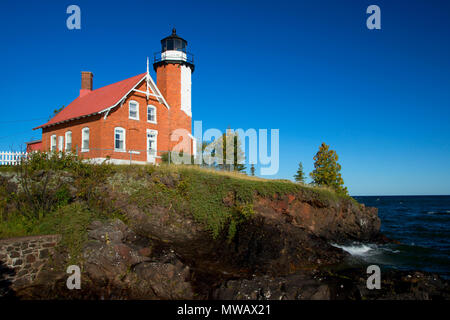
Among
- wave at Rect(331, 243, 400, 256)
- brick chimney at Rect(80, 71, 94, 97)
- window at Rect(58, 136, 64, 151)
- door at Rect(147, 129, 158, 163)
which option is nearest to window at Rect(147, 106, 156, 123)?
door at Rect(147, 129, 158, 163)

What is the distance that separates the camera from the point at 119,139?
22.2m

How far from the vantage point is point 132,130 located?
2291 cm

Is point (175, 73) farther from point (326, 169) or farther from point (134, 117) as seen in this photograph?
point (326, 169)

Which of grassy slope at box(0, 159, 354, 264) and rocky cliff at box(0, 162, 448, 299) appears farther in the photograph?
grassy slope at box(0, 159, 354, 264)

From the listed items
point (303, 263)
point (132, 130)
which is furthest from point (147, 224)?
point (132, 130)

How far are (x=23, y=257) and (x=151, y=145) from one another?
1619 centimetres

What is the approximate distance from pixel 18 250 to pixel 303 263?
415 inches

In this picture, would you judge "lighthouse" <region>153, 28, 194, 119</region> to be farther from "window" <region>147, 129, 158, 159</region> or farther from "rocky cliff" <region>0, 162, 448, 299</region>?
"rocky cliff" <region>0, 162, 448, 299</region>

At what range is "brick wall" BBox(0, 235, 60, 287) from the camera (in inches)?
337

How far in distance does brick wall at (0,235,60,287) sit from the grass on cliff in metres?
0.66

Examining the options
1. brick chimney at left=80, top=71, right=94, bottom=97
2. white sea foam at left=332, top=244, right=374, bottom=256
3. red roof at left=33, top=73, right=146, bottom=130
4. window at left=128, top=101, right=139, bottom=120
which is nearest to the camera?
white sea foam at left=332, top=244, right=374, bottom=256

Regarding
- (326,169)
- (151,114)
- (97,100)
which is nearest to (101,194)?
(151,114)

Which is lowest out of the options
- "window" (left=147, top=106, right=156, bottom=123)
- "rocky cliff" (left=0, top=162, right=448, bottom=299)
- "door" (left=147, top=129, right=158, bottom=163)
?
"rocky cliff" (left=0, top=162, right=448, bottom=299)
